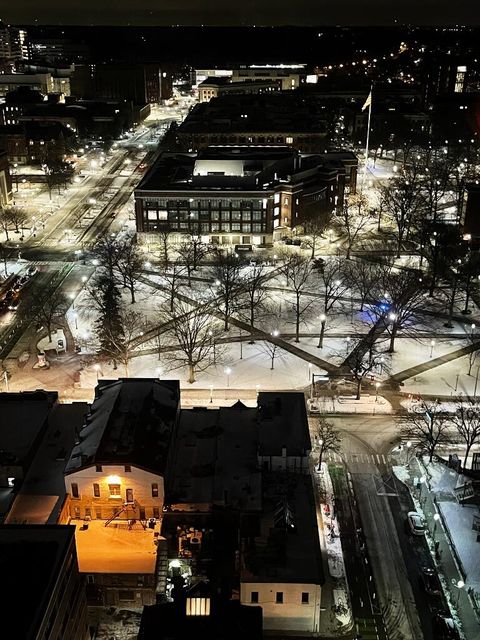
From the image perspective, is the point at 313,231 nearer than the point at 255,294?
No

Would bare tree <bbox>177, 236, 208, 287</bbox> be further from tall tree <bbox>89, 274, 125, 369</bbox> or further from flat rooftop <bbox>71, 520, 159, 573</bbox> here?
flat rooftop <bbox>71, 520, 159, 573</bbox>

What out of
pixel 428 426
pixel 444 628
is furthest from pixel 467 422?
pixel 444 628

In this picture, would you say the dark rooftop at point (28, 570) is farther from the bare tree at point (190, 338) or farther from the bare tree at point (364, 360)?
the bare tree at point (364, 360)

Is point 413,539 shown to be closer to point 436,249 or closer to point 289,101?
point 436,249

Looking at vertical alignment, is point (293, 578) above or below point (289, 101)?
below

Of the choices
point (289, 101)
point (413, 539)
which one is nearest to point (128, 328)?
point (413, 539)

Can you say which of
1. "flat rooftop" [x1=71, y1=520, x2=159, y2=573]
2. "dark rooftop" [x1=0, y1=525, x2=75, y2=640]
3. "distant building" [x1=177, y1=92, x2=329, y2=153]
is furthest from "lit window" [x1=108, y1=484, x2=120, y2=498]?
"distant building" [x1=177, y1=92, x2=329, y2=153]

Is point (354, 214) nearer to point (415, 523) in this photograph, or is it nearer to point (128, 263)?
point (128, 263)
